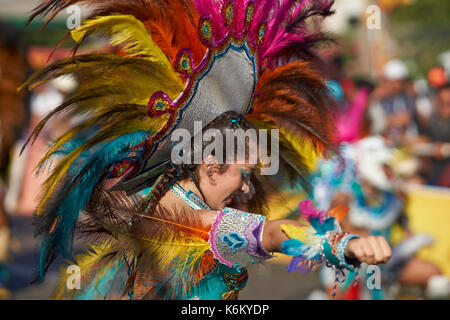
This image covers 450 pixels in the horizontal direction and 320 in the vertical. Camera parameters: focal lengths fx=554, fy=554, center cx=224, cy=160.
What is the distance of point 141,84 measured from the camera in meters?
2.26

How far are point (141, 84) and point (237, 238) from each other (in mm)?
740

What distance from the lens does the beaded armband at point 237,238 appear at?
6.74 feet

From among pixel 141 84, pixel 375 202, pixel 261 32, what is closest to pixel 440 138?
pixel 375 202

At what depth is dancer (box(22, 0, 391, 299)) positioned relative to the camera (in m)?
2.16

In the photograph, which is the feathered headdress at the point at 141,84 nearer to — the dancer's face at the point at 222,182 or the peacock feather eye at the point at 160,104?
the peacock feather eye at the point at 160,104

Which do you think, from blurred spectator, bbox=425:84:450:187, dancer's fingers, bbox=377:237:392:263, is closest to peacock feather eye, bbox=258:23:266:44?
dancer's fingers, bbox=377:237:392:263

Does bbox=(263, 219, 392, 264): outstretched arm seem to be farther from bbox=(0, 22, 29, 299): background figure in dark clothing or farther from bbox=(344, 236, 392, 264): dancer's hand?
bbox=(0, 22, 29, 299): background figure in dark clothing

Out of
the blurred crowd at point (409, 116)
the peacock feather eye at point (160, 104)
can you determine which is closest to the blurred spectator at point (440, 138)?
the blurred crowd at point (409, 116)

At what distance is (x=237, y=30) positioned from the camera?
2.29m

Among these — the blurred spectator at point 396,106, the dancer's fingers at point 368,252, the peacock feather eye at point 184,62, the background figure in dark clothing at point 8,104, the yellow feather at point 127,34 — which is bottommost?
the dancer's fingers at point 368,252

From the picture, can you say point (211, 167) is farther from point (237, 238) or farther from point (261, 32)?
point (261, 32)

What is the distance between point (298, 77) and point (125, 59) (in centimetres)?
88

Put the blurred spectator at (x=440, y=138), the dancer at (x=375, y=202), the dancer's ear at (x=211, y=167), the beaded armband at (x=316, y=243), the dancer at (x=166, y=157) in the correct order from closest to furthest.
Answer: the beaded armband at (x=316, y=243) → the dancer at (x=166, y=157) → the dancer's ear at (x=211, y=167) → the dancer at (x=375, y=202) → the blurred spectator at (x=440, y=138)
